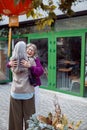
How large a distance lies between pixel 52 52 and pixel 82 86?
1.93 m

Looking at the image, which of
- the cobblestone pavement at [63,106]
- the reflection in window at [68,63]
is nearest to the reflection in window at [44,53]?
the cobblestone pavement at [63,106]

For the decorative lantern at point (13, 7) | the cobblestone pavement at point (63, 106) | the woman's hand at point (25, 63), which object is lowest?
the cobblestone pavement at point (63, 106)

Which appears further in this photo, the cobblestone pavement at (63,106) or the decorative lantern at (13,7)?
the cobblestone pavement at (63,106)

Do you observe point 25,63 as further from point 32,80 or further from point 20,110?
point 20,110

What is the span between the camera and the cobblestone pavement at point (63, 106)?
24.5ft

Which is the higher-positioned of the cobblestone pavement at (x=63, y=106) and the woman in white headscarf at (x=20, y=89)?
the woman in white headscarf at (x=20, y=89)

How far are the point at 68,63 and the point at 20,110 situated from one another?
587 centimetres

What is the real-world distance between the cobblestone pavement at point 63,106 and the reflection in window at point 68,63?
1.52 feet

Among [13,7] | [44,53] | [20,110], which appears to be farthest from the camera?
[44,53]

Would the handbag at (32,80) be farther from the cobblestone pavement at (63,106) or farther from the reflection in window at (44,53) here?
the reflection in window at (44,53)

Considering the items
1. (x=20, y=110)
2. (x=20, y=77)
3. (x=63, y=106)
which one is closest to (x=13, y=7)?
(x=20, y=77)

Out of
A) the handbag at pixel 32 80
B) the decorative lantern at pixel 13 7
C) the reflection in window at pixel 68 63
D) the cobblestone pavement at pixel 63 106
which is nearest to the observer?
the decorative lantern at pixel 13 7

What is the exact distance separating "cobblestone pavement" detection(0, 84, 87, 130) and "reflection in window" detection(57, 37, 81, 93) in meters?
0.46

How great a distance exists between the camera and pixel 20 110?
5.29 metres
